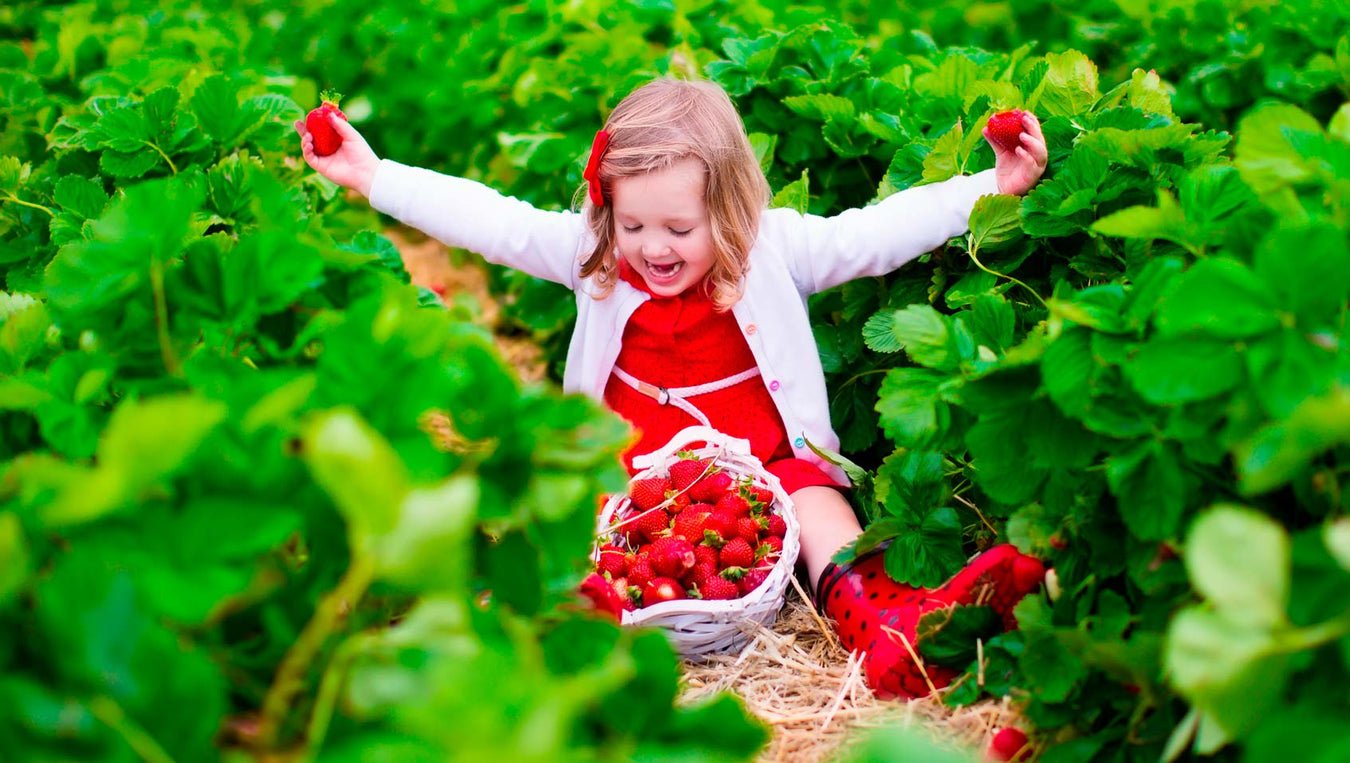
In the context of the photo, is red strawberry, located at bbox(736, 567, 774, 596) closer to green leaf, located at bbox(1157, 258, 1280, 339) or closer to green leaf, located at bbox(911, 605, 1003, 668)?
green leaf, located at bbox(911, 605, 1003, 668)

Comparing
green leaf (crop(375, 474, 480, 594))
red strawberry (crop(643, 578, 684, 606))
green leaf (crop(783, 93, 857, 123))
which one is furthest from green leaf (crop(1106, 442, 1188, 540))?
green leaf (crop(783, 93, 857, 123))

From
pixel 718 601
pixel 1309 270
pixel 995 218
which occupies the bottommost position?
pixel 718 601

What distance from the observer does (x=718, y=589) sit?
195 centimetres

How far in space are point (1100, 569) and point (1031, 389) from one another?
9.6 inches

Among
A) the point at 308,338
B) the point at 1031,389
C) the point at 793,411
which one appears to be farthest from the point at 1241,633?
the point at 793,411

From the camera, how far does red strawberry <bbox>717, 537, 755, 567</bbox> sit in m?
2.00

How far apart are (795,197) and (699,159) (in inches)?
13.3

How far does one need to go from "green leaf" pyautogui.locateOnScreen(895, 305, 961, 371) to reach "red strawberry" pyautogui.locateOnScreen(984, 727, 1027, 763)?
1.61ft

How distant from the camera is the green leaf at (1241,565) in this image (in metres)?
0.82

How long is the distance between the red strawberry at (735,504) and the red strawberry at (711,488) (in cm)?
2

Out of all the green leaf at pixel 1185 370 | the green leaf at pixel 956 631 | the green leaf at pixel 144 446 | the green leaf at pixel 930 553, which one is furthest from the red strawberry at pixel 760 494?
the green leaf at pixel 144 446

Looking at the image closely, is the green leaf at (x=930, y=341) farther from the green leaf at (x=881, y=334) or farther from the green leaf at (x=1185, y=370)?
the green leaf at (x=881, y=334)

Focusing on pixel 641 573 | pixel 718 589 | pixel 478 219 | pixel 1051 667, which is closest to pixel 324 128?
pixel 478 219

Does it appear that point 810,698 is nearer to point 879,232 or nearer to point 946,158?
point 879,232
